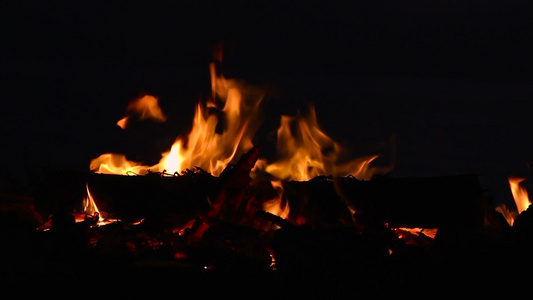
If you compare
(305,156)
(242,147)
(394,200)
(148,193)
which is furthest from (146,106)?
(394,200)

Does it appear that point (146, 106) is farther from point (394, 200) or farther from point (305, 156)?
point (394, 200)

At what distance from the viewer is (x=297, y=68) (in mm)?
16328

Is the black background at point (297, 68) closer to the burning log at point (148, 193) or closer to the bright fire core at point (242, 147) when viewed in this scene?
the bright fire core at point (242, 147)

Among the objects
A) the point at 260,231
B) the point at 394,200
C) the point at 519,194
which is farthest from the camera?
the point at 519,194

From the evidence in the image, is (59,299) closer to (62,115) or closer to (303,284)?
(303,284)

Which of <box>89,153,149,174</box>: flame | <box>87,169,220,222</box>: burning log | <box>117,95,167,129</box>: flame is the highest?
<box>117,95,167,129</box>: flame

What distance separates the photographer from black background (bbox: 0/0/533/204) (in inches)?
437

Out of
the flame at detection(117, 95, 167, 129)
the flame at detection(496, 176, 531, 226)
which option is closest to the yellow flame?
the flame at detection(117, 95, 167, 129)

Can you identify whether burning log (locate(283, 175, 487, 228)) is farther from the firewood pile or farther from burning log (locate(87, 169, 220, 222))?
burning log (locate(87, 169, 220, 222))

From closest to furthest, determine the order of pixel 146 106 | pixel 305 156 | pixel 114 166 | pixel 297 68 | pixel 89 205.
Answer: pixel 89 205, pixel 305 156, pixel 114 166, pixel 146 106, pixel 297 68

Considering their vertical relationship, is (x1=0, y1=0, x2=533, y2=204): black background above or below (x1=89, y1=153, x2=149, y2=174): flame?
above

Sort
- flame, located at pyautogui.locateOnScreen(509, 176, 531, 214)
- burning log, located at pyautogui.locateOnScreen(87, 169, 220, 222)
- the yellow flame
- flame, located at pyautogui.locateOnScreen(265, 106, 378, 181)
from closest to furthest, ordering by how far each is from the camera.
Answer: burning log, located at pyautogui.locateOnScreen(87, 169, 220, 222) < the yellow flame < flame, located at pyautogui.locateOnScreen(509, 176, 531, 214) < flame, located at pyautogui.locateOnScreen(265, 106, 378, 181)

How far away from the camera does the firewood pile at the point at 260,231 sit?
3824 mm

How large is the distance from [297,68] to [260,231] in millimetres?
12314
